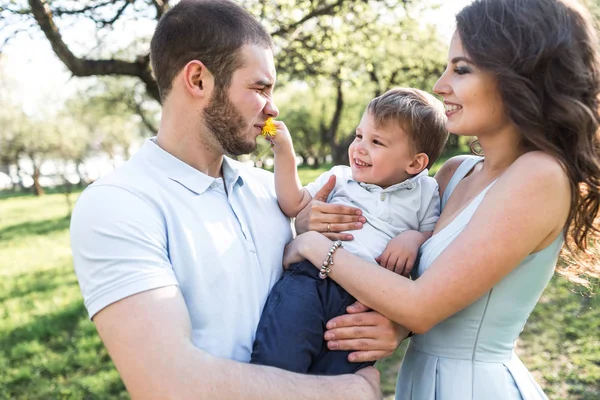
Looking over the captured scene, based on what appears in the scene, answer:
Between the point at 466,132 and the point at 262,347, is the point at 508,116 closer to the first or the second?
the point at 466,132

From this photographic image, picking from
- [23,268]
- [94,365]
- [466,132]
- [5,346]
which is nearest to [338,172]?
[466,132]

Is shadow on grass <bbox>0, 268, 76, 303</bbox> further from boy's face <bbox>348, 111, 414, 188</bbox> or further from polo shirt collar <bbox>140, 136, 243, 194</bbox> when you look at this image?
boy's face <bbox>348, 111, 414, 188</bbox>

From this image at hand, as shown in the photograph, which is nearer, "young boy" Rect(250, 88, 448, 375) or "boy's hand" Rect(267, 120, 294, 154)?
"young boy" Rect(250, 88, 448, 375)

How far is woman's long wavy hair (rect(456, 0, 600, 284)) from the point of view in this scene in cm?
199

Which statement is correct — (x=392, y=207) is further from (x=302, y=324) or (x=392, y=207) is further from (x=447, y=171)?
(x=302, y=324)

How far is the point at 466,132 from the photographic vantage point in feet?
7.23

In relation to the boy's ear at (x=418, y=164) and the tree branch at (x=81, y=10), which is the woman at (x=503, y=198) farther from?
the tree branch at (x=81, y=10)

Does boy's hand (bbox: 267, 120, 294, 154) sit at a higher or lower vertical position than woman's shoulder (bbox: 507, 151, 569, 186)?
lower

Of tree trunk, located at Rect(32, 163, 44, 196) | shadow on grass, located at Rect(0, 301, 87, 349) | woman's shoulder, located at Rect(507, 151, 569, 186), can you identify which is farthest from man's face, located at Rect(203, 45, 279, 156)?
tree trunk, located at Rect(32, 163, 44, 196)

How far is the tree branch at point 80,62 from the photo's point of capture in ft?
18.1

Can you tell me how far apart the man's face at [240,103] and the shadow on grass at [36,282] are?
8127 millimetres

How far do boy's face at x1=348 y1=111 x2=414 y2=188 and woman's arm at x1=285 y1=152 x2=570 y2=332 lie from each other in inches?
27.3

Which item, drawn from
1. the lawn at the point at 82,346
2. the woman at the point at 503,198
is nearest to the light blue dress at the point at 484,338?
the woman at the point at 503,198

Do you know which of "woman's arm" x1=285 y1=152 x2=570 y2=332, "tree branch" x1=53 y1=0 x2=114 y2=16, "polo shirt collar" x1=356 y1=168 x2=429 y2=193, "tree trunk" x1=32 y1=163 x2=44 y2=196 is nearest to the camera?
"woman's arm" x1=285 y1=152 x2=570 y2=332
